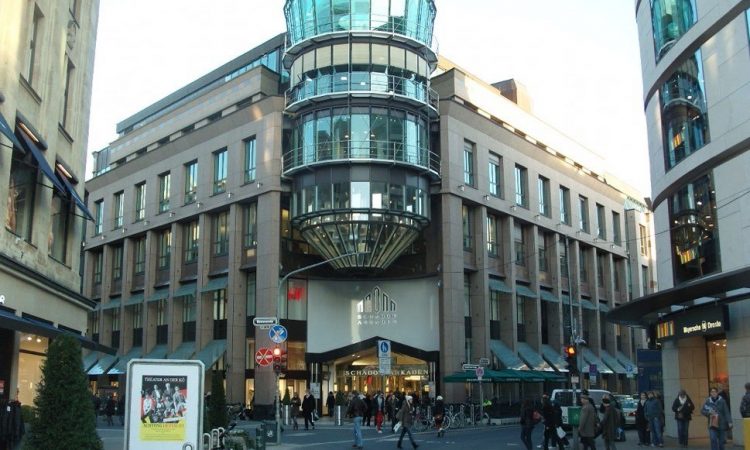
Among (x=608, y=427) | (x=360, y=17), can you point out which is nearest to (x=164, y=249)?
(x=360, y=17)

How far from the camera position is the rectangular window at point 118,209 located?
62.3m

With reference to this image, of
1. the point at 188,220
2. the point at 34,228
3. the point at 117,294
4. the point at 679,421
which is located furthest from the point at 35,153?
the point at 117,294

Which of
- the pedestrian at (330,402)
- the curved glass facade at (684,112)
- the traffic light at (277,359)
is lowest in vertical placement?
the pedestrian at (330,402)

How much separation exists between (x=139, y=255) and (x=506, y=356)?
2798cm

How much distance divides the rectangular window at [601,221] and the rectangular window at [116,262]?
125 ft

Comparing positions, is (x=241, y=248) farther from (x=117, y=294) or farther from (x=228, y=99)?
(x=117, y=294)

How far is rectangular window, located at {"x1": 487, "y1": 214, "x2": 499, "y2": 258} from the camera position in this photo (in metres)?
52.8

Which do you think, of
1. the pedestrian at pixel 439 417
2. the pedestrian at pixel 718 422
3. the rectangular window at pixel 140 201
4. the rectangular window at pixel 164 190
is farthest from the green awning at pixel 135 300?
the pedestrian at pixel 718 422

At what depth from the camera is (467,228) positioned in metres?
51.1

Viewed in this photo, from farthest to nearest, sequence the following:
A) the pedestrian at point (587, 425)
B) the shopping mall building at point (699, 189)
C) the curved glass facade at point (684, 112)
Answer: the curved glass facade at point (684, 112) → the shopping mall building at point (699, 189) → the pedestrian at point (587, 425)

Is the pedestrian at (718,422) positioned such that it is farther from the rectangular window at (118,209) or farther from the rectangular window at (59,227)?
the rectangular window at (118,209)

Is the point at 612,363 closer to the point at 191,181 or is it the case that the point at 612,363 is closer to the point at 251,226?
the point at 251,226

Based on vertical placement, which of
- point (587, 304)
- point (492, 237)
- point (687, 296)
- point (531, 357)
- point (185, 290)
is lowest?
point (531, 357)

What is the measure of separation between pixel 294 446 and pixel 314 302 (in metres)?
23.8
